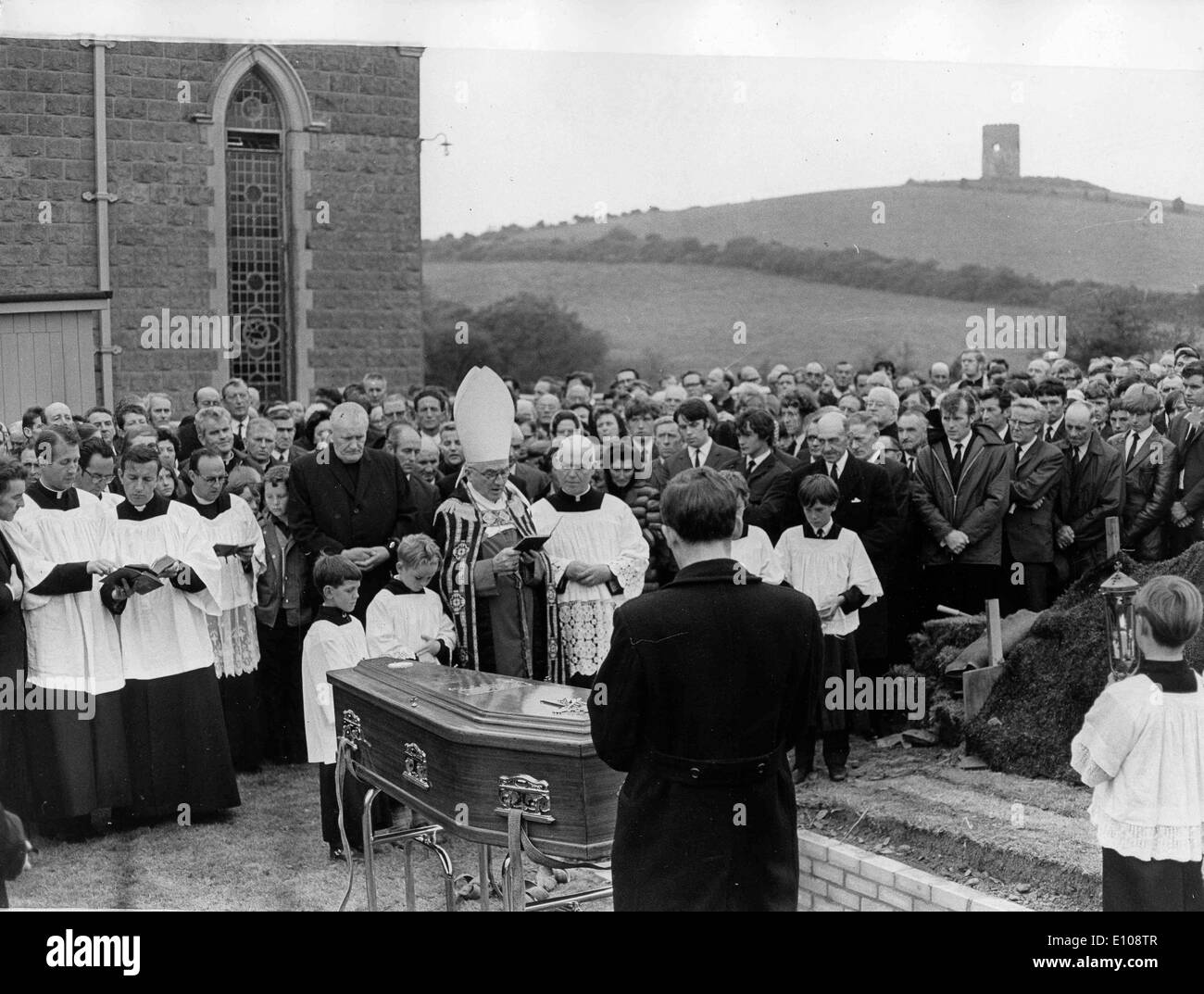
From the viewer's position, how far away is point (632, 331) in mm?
20172

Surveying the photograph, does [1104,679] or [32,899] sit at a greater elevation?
[1104,679]

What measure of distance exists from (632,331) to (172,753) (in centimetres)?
1469

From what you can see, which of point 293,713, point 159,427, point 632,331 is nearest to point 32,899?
point 293,713

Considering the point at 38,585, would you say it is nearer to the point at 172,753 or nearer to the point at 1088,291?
the point at 172,753

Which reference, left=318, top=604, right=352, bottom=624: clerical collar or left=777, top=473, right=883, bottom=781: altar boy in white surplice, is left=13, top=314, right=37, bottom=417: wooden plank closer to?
left=318, top=604, right=352, bottom=624: clerical collar

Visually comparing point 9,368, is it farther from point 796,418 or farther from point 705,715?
point 705,715

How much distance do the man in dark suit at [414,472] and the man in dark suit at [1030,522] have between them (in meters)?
2.84

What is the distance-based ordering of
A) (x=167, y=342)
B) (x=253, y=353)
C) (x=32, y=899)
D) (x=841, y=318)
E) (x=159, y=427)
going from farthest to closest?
(x=841, y=318)
(x=253, y=353)
(x=167, y=342)
(x=159, y=427)
(x=32, y=899)

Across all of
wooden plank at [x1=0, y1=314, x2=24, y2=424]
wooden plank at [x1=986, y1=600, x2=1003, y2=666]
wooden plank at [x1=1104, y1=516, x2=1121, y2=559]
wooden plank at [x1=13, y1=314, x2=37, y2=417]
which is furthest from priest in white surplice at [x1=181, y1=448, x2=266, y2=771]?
wooden plank at [x1=13, y1=314, x2=37, y2=417]

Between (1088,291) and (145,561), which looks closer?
(145,561)

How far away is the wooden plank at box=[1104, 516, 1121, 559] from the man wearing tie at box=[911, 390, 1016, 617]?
0.49m

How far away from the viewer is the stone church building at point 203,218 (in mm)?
11477

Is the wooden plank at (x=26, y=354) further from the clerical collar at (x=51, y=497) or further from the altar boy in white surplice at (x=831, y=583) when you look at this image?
the altar boy in white surplice at (x=831, y=583)

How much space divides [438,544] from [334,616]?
549 mm
